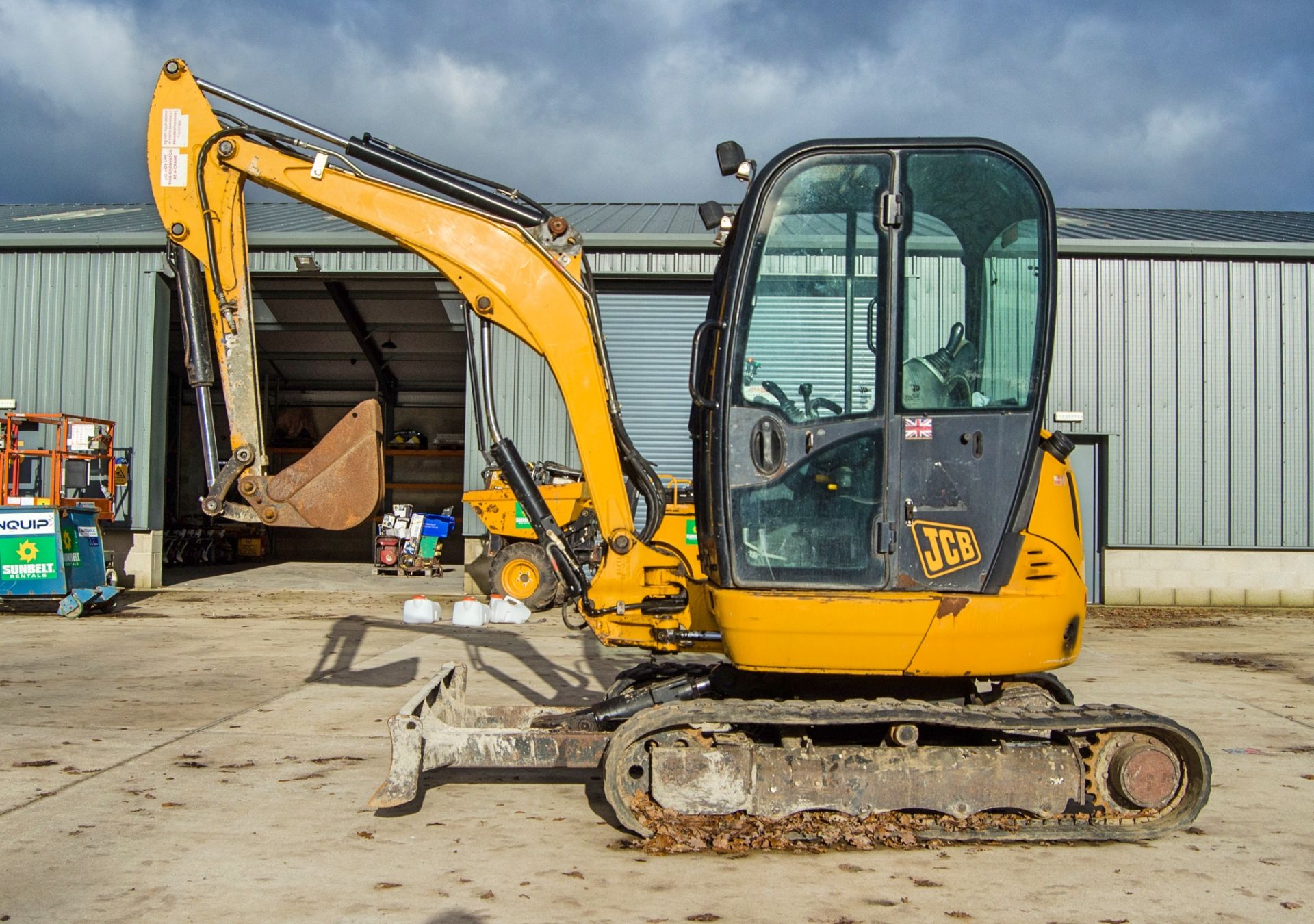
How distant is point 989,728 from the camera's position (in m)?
4.47

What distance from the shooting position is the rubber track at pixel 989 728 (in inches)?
175

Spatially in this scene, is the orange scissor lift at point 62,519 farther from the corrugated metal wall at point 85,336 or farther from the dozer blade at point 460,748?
the dozer blade at point 460,748

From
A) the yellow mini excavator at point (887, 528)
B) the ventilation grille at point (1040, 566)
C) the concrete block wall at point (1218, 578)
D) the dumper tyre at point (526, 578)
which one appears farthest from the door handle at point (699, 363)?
the concrete block wall at point (1218, 578)

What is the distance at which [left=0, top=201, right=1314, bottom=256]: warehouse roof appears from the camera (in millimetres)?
15617

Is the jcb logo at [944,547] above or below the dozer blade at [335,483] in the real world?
below

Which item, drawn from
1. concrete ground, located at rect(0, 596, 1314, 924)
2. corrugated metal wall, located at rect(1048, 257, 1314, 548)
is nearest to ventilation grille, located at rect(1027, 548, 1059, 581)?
concrete ground, located at rect(0, 596, 1314, 924)

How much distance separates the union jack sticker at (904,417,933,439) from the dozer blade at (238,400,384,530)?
2469mm

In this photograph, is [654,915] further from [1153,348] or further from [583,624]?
[1153,348]

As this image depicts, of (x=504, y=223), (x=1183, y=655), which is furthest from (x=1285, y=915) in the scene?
(x=1183, y=655)

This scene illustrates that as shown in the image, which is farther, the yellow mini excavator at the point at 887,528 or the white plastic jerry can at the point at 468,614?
the white plastic jerry can at the point at 468,614

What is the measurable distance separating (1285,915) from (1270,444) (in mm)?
13477

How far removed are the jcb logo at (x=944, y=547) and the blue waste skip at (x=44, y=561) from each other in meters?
11.6

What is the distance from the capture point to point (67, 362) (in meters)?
16.4

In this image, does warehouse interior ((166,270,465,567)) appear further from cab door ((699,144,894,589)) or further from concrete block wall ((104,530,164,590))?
cab door ((699,144,894,589))
